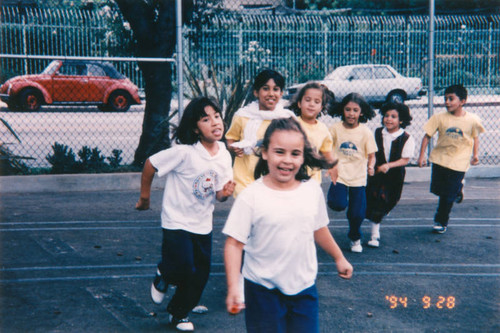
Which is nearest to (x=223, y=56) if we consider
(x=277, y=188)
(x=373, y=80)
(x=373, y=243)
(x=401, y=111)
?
(x=401, y=111)

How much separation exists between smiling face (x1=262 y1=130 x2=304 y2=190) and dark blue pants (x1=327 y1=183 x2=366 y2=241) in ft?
10.5

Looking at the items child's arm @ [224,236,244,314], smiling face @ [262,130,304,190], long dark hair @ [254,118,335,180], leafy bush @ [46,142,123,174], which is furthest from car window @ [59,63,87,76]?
child's arm @ [224,236,244,314]

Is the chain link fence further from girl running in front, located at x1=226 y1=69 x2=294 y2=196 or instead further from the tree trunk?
girl running in front, located at x1=226 y1=69 x2=294 y2=196

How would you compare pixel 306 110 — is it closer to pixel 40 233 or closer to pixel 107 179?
pixel 40 233

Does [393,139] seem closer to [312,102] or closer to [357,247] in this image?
[357,247]

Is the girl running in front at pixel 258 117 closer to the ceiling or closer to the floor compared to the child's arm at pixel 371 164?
closer to the ceiling

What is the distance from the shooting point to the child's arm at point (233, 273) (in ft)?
9.62

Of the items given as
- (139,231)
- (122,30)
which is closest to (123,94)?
(122,30)

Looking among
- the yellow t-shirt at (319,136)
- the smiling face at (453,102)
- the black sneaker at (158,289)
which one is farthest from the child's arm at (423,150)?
the black sneaker at (158,289)

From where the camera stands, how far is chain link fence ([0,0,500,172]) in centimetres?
1055

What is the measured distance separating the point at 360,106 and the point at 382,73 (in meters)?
8.80

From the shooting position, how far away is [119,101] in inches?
526

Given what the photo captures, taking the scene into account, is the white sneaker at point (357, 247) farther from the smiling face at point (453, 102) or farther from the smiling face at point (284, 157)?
the smiling face at point (284, 157)

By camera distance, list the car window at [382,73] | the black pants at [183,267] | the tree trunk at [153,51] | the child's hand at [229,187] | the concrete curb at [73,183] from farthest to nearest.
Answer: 1. the car window at [382,73]
2. the tree trunk at [153,51]
3. the concrete curb at [73,183]
4. the black pants at [183,267]
5. the child's hand at [229,187]
